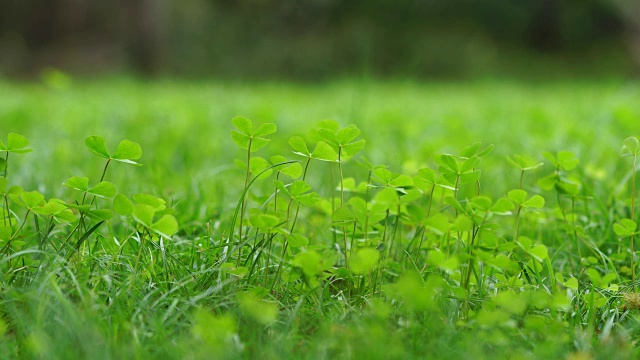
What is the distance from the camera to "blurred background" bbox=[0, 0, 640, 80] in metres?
10.6

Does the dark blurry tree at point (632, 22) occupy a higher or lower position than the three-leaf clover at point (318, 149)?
lower

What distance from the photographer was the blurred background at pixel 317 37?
10.6 metres

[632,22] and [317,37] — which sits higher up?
[632,22]

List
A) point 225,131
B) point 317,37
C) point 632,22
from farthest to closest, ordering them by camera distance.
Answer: point 317,37 → point 632,22 → point 225,131

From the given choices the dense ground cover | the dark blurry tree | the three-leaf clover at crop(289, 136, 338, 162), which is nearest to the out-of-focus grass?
the dense ground cover

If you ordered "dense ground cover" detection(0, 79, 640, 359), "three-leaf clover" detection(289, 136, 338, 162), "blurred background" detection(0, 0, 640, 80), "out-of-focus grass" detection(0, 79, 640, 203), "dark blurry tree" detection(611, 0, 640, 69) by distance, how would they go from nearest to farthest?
"dense ground cover" detection(0, 79, 640, 359) → "three-leaf clover" detection(289, 136, 338, 162) → "out-of-focus grass" detection(0, 79, 640, 203) → "dark blurry tree" detection(611, 0, 640, 69) → "blurred background" detection(0, 0, 640, 80)

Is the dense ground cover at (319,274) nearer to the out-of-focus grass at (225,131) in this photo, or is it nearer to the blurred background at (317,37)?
the out-of-focus grass at (225,131)

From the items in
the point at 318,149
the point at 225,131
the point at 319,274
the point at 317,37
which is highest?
the point at 318,149

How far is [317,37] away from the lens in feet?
41.5

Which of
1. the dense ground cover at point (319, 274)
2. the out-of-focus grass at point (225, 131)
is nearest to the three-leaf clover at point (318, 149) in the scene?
the dense ground cover at point (319, 274)

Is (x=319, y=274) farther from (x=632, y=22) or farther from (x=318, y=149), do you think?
(x=632, y=22)

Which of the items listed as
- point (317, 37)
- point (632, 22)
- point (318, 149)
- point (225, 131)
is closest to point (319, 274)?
point (318, 149)

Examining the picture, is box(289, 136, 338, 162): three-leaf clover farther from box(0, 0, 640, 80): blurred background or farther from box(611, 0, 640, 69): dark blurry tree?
box(611, 0, 640, 69): dark blurry tree

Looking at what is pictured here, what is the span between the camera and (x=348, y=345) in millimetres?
1062
